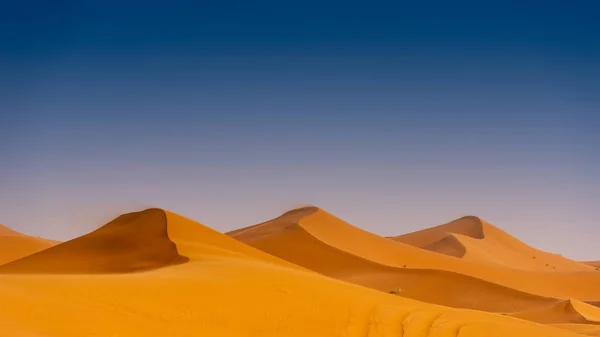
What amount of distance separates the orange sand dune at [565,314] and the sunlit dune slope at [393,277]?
2.56m

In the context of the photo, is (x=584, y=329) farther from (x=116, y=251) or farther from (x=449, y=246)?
(x=449, y=246)

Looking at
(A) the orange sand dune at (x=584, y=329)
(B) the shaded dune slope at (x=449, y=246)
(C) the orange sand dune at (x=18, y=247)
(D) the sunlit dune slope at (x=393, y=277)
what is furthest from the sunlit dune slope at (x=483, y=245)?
(C) the orange sand dune at (x=18, y=247)

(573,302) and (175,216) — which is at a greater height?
(175,216)

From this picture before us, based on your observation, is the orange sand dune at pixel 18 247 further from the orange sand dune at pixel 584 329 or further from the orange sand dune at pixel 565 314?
the orange sand dune at pixel 584 329

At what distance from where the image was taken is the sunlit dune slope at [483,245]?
5572 centimetres

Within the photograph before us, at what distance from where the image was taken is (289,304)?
14.8 meters

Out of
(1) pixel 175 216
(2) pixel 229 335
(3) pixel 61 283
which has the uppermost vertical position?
(1) pixel 175 216

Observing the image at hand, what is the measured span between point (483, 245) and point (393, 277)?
27877 mm

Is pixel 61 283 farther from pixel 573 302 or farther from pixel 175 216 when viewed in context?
pixel 573 302

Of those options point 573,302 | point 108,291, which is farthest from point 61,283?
point 573,302

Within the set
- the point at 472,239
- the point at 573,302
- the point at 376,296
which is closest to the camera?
the point at 376,296

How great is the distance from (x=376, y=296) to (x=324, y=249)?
22819 mm

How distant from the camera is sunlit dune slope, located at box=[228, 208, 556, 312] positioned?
3228 centimetres

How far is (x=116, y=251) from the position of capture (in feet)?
75.6
